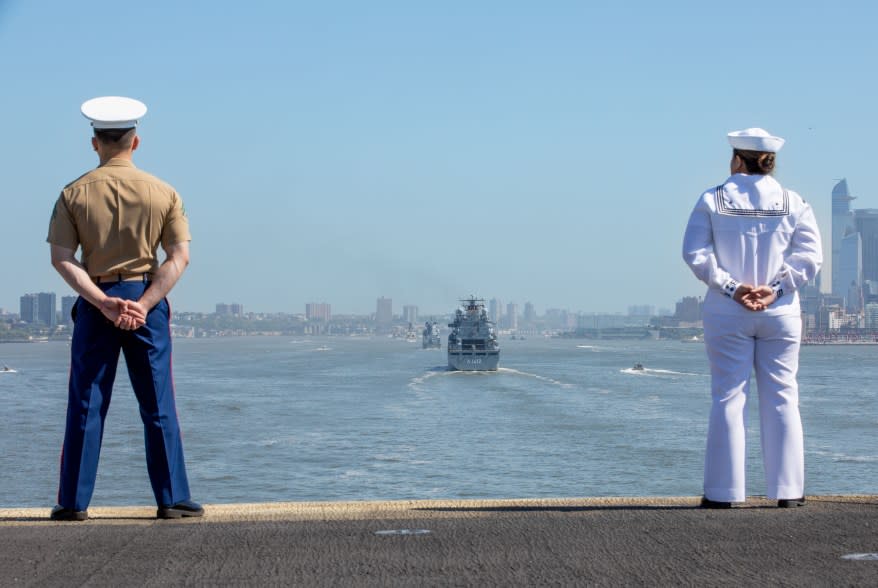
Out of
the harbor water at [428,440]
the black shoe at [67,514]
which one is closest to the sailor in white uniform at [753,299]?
the black shoe at [67,514]

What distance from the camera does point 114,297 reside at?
5070mm

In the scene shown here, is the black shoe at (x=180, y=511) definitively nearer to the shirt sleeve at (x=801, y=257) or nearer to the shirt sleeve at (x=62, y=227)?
the shirt sleeve at (x=62, y=227)

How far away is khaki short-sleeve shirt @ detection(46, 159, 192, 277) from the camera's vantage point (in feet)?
16.9

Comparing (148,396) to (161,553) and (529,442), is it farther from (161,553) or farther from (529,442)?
(529,442)

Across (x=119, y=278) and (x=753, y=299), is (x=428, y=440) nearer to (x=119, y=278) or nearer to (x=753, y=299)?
(x=753, y=299)

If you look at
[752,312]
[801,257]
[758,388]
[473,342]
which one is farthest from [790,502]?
[473,342]

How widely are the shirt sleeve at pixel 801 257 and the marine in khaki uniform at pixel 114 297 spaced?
8.75ft

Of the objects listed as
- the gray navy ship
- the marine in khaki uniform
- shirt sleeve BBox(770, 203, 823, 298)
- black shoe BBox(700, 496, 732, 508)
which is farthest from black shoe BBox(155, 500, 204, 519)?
the gray navy ship

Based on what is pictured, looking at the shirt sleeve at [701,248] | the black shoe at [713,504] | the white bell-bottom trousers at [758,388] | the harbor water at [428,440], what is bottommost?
the harbor water at [428,440]

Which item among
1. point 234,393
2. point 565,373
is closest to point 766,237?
point 234,393

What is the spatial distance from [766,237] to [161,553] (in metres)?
3.08

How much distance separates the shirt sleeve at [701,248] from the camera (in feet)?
18.2

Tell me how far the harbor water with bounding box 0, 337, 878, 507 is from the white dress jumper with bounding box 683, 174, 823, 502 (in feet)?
83.0

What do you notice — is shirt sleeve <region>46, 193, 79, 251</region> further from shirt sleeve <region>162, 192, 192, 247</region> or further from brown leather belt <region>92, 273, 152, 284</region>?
shirt sleeve <region>162, 192, 192, 247</region>
